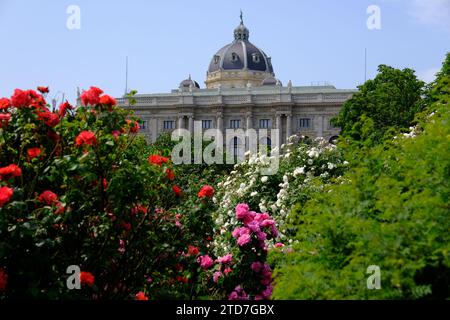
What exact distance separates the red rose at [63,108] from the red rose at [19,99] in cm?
83

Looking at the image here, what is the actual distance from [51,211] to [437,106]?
4.79 metres

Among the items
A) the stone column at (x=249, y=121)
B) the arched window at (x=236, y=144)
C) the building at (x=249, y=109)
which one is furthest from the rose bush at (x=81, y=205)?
the stone column at (x=249, y=121)

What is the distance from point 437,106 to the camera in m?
8.23

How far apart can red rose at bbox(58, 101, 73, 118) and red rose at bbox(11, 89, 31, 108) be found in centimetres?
83

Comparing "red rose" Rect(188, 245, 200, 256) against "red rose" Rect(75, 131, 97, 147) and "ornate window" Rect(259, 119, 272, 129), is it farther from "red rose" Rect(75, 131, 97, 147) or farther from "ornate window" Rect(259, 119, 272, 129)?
"ornate window" Rect(259, 119, 272, 129)

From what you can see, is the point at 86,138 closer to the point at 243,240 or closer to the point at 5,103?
the point at 5,103

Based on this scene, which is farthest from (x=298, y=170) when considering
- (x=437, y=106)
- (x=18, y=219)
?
(x=18, y=219)

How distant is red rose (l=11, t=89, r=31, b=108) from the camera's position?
22.9ft

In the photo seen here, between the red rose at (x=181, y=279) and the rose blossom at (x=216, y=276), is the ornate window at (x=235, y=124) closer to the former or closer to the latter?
the rose blossom at (x=216, y=276)

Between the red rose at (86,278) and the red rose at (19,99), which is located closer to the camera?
the red rose at (86,278)

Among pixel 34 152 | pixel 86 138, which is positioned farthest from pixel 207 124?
pixel 86 138

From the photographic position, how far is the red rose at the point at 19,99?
6973 millimetres

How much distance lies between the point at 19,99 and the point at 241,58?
100386 mm
